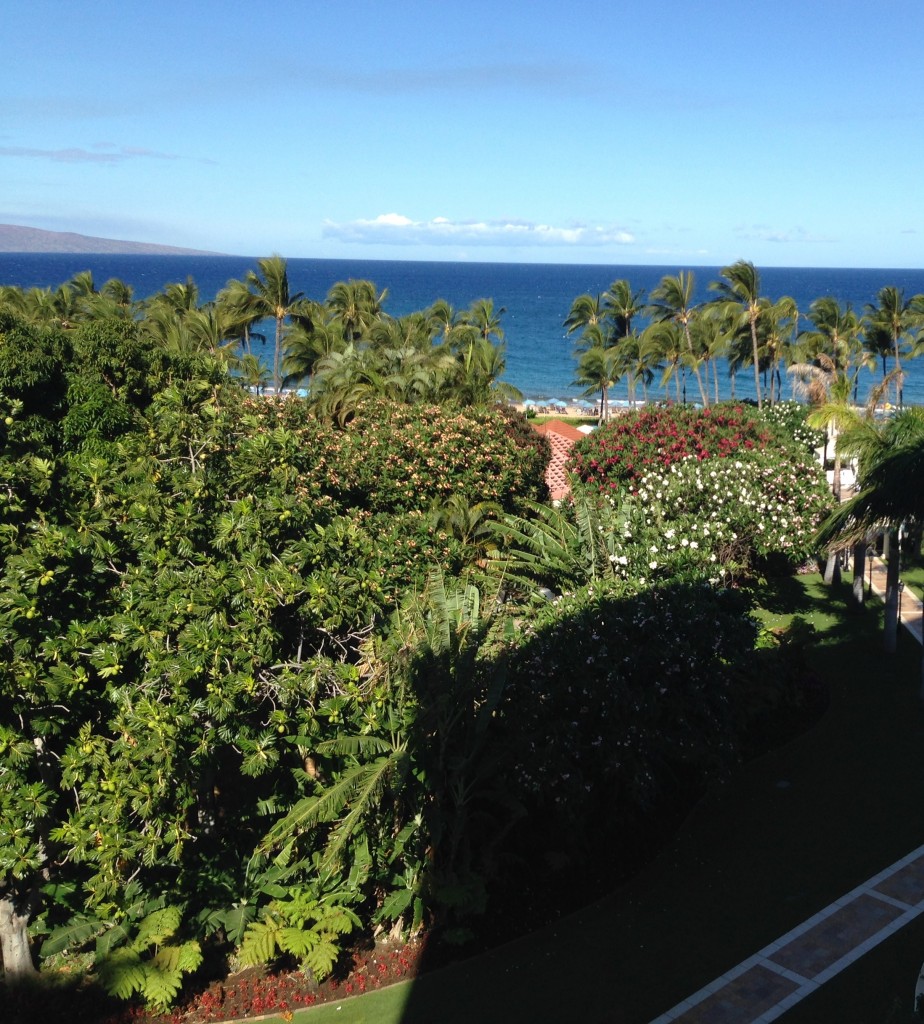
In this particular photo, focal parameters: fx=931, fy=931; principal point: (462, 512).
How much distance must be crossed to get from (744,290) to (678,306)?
713 cm

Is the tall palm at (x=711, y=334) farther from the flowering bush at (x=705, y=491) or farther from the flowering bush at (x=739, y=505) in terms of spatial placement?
the flowering bush at (x=739, y=505)

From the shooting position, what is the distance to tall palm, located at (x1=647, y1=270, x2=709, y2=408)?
54.8m

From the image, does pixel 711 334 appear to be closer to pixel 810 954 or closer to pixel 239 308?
pixel 239 308

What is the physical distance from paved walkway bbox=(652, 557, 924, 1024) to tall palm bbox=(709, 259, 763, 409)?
38428 millimetres

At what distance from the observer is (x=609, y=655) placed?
12859 mm

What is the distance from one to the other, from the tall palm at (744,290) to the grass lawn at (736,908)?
34.8 m

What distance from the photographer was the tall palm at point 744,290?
48.0 m

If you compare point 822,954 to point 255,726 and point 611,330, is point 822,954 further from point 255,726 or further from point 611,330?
point 611,330

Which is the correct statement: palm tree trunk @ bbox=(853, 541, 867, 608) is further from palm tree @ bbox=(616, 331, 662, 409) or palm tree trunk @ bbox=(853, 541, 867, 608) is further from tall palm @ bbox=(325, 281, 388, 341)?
tall palm @ bbox=(325, 281, 388, 341)

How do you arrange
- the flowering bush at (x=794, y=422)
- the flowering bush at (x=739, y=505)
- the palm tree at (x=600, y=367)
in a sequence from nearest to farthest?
the flowering bush at (x=739, y=505), the flowering bush at (x=794, y=422), the palm tree at (x=600, y=367)

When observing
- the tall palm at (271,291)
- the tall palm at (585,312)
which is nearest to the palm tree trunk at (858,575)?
the tall palm at (271,291)

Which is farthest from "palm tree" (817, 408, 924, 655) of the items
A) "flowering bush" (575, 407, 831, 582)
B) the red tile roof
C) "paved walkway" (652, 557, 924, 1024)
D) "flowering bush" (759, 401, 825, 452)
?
the red tile roof

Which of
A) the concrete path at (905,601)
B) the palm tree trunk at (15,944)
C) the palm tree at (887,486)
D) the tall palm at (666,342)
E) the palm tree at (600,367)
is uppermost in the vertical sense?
the tall palm at (666,342)

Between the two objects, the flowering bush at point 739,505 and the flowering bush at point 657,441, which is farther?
the flowering bush at point 657,441
